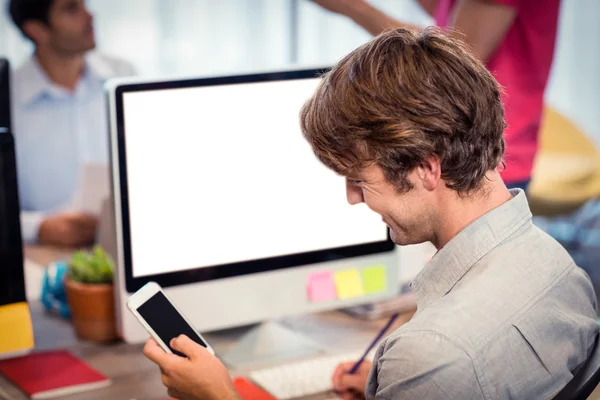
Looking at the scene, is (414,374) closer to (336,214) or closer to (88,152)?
(336,214)

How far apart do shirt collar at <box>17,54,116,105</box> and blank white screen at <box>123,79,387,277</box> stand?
2.11 metres

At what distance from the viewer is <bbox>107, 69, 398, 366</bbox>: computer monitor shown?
1356mm

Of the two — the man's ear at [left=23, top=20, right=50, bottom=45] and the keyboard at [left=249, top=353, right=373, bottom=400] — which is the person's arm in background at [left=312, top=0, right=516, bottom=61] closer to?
the keyboard at [left=249, top=353, right=373, bottom=400]

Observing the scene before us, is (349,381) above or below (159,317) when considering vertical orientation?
below

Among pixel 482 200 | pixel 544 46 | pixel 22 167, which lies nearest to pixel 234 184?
pixel 482 200

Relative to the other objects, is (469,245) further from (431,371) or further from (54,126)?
(54,126)

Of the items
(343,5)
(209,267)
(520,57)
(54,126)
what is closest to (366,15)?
(343,5)

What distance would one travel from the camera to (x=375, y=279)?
1.60 metres

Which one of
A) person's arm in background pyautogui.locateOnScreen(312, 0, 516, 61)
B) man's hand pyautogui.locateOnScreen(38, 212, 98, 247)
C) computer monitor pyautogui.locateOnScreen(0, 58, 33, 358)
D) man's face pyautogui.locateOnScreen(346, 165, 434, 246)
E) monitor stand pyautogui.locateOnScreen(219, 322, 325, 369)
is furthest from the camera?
man's hand pyautogui.locateOnScreen(38, 212, 98, 247)

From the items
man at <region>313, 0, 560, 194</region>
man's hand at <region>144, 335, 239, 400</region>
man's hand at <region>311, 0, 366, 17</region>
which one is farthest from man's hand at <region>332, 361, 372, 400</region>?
man's hand at <region>311, 0, 366, 17</region>

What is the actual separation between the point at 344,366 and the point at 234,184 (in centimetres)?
35

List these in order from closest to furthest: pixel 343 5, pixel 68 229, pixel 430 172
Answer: pixel 430 172 → pixel 343 5 → pixel 68 229

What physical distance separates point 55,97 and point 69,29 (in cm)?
28

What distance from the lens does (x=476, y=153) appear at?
982 millimetres
